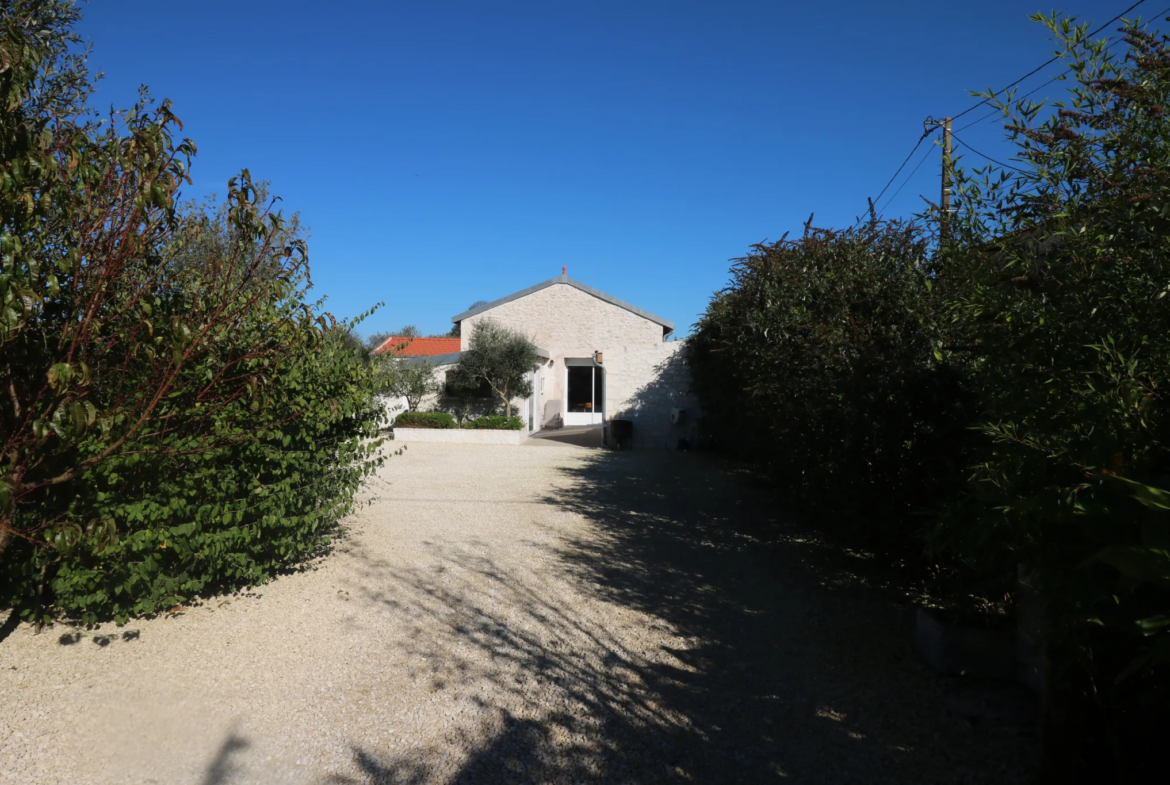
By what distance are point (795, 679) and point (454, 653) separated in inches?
85.4

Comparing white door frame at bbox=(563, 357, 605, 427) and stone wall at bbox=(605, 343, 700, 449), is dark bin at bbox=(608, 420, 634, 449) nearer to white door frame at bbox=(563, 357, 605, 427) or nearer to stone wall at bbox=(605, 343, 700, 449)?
stone wall at bbox=(605, 343, 700, 449)

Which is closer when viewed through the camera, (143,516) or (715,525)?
(143,516)

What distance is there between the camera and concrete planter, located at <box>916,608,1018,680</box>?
13.6 ft

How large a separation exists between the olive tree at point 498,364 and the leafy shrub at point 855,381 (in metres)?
12.5

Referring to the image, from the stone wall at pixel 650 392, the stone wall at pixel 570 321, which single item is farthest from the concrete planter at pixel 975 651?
the stone wall at pixel 570 321

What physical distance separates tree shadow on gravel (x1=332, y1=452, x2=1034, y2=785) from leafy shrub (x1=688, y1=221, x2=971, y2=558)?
90 centimetres

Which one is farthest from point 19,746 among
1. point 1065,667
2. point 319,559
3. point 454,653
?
point 1065,667

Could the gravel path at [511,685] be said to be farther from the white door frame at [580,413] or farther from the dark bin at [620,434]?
the white door frame at [580,413]

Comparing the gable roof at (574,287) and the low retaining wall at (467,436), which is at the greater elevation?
the gable roof at (574,287)

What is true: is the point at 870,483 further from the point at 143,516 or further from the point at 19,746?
the point at 19,746

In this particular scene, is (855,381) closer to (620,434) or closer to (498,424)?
(620,434)

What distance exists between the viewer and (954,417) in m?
4.64

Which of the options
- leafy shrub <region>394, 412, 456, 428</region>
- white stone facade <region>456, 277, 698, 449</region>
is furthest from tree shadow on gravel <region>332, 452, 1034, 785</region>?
white stone facade <region>456, 277, 698, 449</region>

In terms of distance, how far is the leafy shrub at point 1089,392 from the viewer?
77.8 inches
